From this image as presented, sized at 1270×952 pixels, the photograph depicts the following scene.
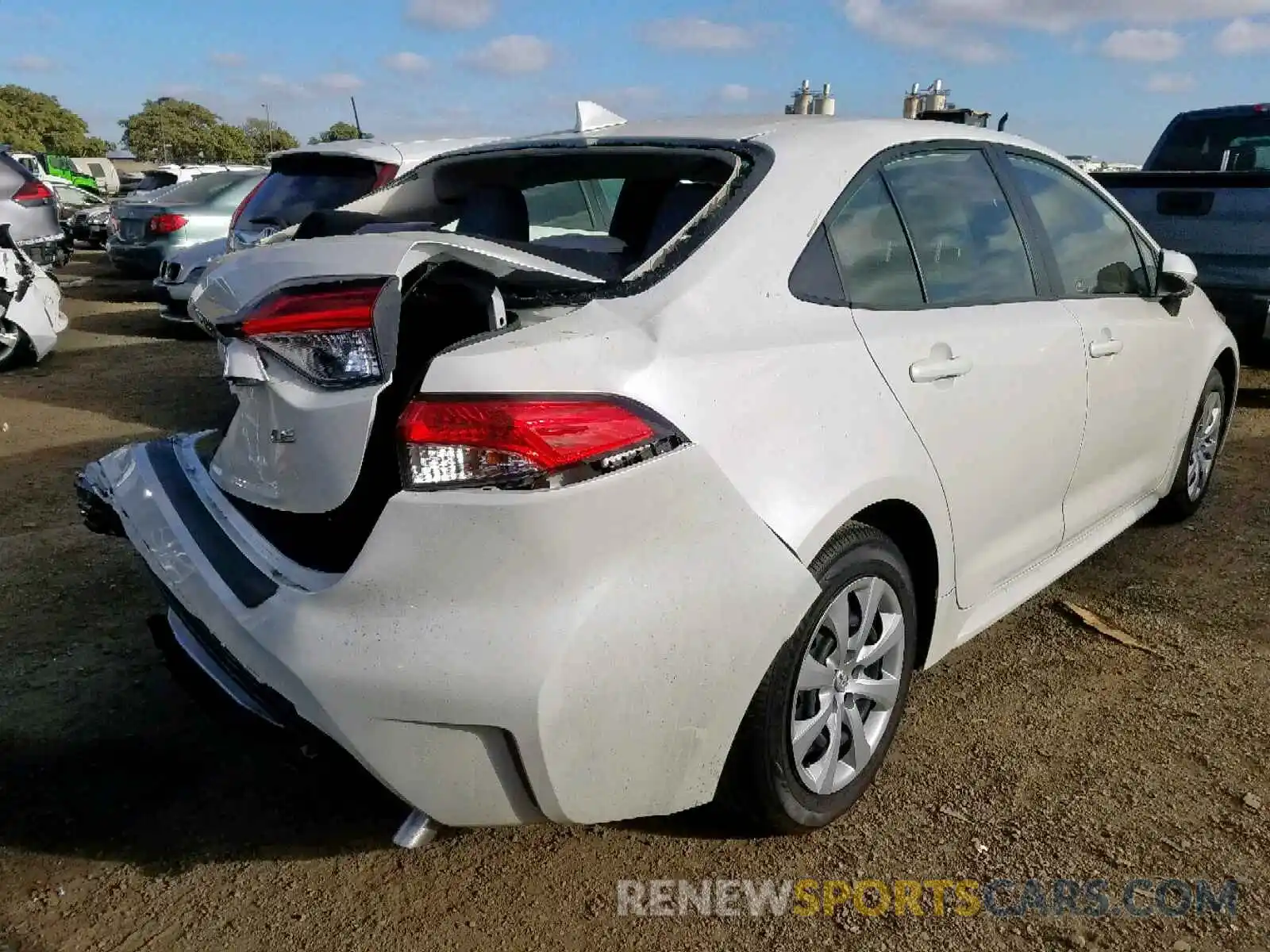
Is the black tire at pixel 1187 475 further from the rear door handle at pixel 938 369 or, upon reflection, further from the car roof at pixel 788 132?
the rear door handle at pixel 938 369

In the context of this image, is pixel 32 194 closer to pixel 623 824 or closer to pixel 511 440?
pixel 623 824

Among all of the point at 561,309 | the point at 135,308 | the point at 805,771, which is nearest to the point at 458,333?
the point at 561,309

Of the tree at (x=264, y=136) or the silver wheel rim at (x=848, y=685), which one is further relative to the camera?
the tree at (x=264, y=136)

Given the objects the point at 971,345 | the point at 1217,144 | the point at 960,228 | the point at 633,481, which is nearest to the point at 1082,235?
the point at 960,228

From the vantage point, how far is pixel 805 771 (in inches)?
90.4

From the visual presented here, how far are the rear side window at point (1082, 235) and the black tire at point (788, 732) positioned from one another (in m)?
1.40

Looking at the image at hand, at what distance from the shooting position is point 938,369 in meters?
2.46

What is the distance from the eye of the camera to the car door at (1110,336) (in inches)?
125

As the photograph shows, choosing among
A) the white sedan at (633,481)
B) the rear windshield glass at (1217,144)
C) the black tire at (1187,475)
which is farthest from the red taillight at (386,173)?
the rear windshield glass at (1217,144)

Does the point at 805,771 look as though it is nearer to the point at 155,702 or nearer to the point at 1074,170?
the point at 155,702

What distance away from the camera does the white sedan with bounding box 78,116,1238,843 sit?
5.89 ft

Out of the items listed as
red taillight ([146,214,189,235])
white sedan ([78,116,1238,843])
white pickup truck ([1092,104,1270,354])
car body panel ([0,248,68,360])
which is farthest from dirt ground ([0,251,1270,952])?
red taillight ([146,214,189,235])

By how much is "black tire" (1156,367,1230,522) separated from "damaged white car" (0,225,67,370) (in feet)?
25.5

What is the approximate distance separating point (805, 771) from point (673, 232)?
130 centimetres
